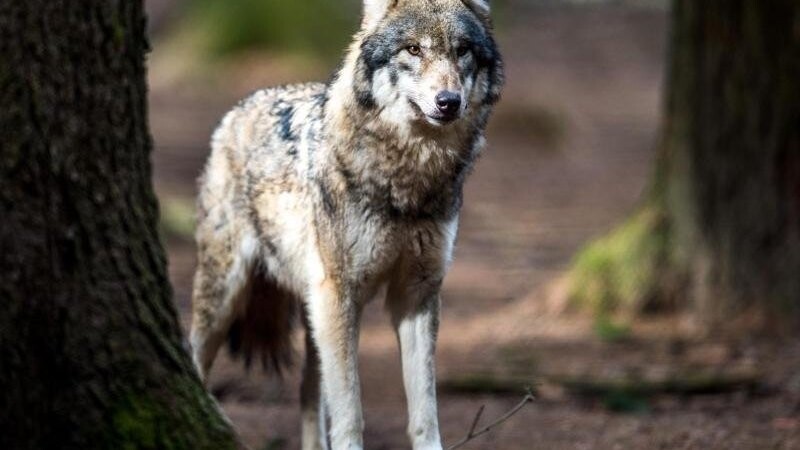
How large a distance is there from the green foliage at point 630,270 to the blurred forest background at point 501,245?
0.06 ft

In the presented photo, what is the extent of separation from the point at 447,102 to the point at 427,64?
23cm

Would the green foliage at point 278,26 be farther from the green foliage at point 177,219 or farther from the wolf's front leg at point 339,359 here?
the wolf's front leg at point 339,359

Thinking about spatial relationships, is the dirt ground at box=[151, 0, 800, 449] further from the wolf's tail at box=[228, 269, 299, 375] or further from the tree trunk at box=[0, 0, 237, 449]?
the tree trunk at box=[0, 0, 237, 449]

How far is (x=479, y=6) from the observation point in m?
5.63

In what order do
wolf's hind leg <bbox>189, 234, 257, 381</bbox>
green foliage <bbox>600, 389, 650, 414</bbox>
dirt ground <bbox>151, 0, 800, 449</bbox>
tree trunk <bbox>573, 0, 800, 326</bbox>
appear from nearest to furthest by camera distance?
wolf's hind leg <bbox>189, 234, 257, 381</bbox> < dirt ground <bbox>151, 0, 800, 449</bbox> < green foliage <bbox>600, 389, 650, 414</bbox> < tree trunk <bbox>573, 0, 800, 326</bbox>

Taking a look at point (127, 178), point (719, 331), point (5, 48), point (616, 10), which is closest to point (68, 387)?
point (127, 178)

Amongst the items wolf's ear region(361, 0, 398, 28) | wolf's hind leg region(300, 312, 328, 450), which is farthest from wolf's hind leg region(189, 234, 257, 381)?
wolf's ear region(361, 0, 398, 28)

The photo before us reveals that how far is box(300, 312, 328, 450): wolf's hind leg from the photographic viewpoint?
20.4 ft

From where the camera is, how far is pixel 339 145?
18.2ft

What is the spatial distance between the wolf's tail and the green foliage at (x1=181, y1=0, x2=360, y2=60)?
45.9ft

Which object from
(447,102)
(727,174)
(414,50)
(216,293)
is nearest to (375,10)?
(414,50)

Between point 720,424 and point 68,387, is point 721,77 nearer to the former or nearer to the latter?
point 720,424

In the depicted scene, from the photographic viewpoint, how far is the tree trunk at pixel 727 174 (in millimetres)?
8773

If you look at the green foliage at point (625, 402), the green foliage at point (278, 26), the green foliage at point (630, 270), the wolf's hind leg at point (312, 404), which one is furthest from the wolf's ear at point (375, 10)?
the green foliage at point (278, 26)
